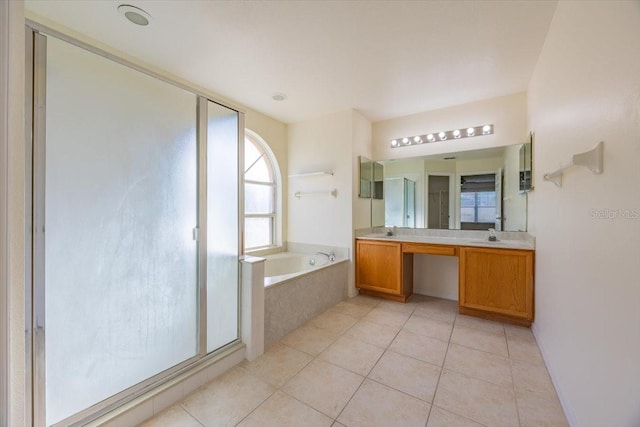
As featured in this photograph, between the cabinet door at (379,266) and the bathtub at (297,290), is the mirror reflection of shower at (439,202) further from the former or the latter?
the bathtub at (297,290)

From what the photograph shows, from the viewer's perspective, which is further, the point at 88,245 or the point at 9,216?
the point at 88,245

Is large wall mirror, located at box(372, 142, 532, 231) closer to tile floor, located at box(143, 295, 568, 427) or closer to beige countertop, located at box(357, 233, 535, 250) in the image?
beige countertop, located at box(357, 233, 535, 250)

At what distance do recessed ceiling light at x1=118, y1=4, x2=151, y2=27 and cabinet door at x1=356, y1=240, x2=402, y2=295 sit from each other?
2887mm

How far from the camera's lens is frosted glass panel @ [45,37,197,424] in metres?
1.18

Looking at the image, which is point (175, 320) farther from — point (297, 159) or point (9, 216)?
point (297, 159)

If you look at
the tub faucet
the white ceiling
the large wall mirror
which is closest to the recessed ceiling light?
the white ceiling

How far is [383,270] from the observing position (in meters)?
3.14

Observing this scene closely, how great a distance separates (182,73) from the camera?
2.43 m

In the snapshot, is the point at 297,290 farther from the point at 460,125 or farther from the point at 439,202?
the point at 460,125

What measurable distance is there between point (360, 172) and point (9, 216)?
3.11m

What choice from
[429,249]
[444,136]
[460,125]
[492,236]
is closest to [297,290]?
[429,249]

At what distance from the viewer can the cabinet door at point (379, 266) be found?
3.05 m

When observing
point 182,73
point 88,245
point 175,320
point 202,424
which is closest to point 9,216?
point 88,245

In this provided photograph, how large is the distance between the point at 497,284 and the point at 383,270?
3.83 feet
